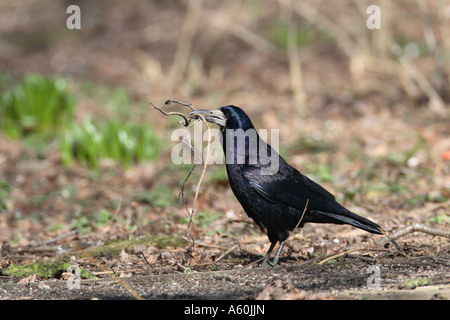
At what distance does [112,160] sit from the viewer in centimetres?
705

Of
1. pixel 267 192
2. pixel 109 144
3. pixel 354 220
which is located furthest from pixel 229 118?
pixel 109 144

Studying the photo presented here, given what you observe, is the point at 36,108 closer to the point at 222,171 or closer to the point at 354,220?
the point at 222,171

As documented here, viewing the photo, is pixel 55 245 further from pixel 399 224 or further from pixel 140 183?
pixel 399 224

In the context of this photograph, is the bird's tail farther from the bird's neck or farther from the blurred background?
the blurred background

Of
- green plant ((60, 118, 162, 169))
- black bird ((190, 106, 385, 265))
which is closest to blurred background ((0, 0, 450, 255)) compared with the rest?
green plant ((60, 118, 162, 169))

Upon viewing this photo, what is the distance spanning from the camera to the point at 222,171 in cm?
648

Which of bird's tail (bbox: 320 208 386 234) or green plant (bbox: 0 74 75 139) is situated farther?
green plant (bbox: 0 74 75 139)

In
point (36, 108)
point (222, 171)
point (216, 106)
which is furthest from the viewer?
point (216, 106)

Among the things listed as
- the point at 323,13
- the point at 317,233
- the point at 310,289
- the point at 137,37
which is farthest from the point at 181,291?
the point at 137,37

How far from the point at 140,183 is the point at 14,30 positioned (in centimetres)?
917

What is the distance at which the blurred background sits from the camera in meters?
5.52

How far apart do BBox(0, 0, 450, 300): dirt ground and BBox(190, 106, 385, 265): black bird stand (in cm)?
23

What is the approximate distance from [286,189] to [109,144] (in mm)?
3570

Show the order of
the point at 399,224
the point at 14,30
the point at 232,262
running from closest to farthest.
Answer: the point at 232,262 → the point at 399,224 → the point at 14,30
